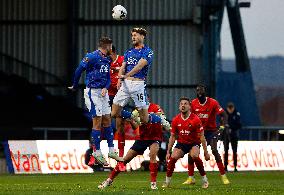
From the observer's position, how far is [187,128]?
2559cm

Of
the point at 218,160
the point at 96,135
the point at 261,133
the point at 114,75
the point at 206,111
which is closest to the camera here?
the point at 96,135

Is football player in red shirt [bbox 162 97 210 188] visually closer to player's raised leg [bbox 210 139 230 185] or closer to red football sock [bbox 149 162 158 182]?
red football sock [bbox 149 162 158 182]

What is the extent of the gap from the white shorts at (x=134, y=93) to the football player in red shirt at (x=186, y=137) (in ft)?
3.04

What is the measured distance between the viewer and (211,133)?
2912 centimetres

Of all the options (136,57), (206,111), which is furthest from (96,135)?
(206,111)

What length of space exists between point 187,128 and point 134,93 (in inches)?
63.7

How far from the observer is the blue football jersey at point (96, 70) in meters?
24.4

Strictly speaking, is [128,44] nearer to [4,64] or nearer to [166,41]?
[166,41]

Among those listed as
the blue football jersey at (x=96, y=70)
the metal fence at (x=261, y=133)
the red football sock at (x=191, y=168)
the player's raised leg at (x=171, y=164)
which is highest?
the blue football jersey at (x=96, y=70)

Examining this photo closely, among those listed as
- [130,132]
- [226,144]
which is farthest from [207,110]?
[130,132]

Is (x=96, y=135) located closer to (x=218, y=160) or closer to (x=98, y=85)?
(x=98, y=85)

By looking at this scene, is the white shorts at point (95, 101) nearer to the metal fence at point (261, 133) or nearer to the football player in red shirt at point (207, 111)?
the football player in red shirt at point (207, 111)

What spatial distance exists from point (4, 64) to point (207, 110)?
25544 mm

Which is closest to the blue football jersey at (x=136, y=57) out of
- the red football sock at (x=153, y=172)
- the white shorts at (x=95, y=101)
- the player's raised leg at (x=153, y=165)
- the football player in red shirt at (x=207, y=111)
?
the white shorts at (x=95, y=101)
